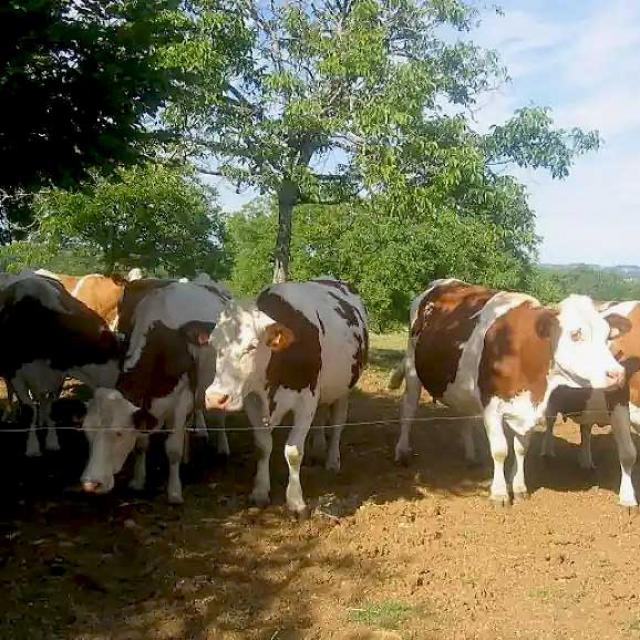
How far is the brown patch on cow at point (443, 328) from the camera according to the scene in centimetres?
896

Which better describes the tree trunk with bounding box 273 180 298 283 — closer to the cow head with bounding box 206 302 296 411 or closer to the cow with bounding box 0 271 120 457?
the cow with bounding box 0 271 120 457

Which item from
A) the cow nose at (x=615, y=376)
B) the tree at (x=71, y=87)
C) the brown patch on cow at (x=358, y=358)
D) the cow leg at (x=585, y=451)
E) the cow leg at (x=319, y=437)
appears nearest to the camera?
the tree at (x=71, y=87)

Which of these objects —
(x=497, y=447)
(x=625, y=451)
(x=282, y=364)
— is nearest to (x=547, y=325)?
(x=497, y=447)

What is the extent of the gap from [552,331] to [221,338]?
3.11 m

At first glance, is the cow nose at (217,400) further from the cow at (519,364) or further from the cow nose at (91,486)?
the cow at (519,364)

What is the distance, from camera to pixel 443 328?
9266 mm

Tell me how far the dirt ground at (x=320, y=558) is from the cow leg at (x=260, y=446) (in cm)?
15

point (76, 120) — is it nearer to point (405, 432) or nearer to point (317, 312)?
point (317, 312)

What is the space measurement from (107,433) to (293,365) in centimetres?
175

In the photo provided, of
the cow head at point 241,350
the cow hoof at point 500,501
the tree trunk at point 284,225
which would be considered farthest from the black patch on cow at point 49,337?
the tree trunk at point 284,225

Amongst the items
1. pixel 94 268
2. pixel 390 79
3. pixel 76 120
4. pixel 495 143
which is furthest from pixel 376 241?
pixel 76 120

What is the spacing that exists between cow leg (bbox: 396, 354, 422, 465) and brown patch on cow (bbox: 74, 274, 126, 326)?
488 centimetres

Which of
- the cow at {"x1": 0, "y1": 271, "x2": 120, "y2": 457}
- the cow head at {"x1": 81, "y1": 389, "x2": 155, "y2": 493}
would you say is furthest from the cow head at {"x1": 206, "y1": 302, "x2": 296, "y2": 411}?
the cow at {"x1": 0, "y1": 271, "x2": 120, "y2": 457}

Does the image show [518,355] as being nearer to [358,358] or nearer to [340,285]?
[358,358]
